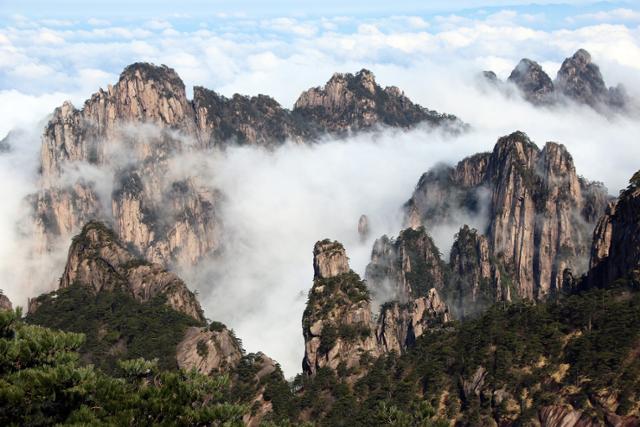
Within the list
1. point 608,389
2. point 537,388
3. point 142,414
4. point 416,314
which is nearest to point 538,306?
point 537,388

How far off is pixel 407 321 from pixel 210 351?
55817mm

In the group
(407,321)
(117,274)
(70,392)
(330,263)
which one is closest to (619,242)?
(330,263)

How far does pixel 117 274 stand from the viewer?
14625 cm

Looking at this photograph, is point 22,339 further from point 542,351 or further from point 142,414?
point 542,351

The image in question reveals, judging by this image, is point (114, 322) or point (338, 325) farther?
point (114, 322)

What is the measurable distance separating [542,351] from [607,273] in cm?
2846

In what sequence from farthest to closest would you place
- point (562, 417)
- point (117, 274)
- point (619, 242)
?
1. point (117, 274)
2. point (619, 242)
3. point (562, 417)

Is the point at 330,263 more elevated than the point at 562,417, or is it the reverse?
the point at 330,263

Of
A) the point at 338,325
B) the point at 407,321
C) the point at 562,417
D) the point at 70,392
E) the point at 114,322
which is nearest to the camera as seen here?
the point at 70,392

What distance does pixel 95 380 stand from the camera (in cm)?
4184

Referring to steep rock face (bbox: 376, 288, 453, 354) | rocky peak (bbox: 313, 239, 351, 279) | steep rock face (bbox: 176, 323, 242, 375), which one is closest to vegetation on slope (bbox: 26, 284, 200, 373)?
steep rock face (bbox: 176, 323, 242, 375)

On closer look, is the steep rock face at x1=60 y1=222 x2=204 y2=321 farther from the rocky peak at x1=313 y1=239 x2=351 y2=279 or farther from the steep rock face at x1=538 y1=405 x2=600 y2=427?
the steep rock face at x1=538 y1=405 x2=600 y2=427

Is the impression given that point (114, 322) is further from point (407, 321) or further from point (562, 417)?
point (562, 417)

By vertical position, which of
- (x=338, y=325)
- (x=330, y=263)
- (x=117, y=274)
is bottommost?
(x=338, y=325)
